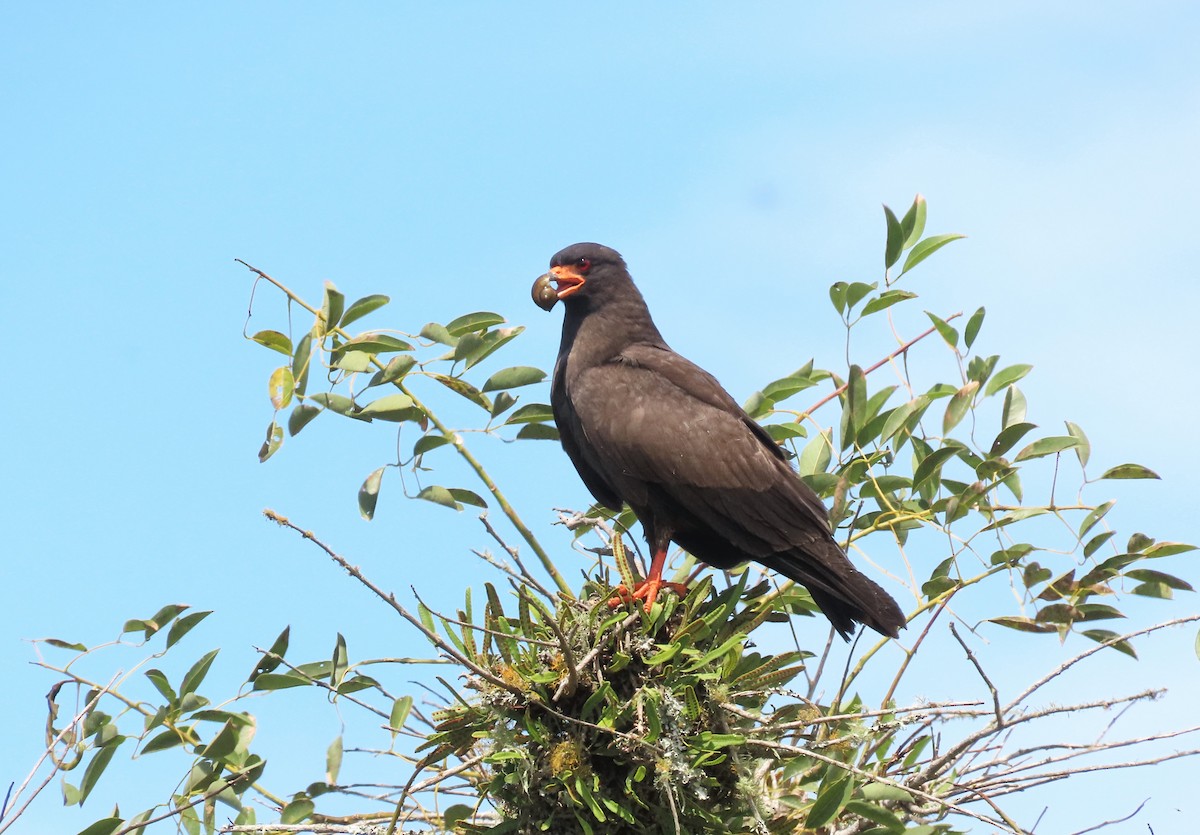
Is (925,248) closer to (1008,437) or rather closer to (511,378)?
(1008,437)

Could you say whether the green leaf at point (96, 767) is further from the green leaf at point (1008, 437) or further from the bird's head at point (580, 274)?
the green leaf at point (1008, 437)

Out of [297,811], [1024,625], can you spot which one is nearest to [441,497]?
[297,811]

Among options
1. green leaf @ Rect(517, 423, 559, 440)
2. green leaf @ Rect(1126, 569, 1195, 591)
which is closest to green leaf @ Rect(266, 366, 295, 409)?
green leaf @ Rect(517, 423, 559, 440)

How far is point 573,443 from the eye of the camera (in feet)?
18.9

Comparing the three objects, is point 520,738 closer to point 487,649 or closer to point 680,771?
point 487,649

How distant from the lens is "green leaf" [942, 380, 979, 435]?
489 cm

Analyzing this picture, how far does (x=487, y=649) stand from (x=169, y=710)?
3.97 feet

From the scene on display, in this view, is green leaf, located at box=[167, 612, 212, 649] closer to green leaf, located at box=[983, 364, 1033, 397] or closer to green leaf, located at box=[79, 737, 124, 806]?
green leaf, located at box=[79, 737, 124, 806]

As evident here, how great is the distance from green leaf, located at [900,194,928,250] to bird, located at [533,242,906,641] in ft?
3.65

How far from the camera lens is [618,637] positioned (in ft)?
13.8

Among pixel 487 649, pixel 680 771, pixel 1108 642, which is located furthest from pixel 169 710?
pixel 1108 642

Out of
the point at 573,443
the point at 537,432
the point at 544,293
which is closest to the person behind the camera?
the point at 537,432

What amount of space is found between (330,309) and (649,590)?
5.31 ft

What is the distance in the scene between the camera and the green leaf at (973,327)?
4.95 meters
